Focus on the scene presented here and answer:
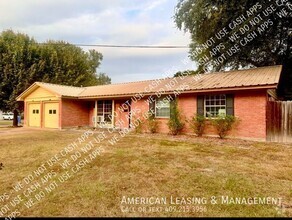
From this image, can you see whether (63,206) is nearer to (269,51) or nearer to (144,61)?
(269,51)

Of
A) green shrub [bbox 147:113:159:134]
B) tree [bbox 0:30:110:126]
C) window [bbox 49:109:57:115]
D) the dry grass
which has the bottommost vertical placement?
the dry grass

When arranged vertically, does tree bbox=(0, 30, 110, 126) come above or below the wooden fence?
above

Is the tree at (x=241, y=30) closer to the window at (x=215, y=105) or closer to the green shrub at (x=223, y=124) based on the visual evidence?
the window at (x=215, y=105)

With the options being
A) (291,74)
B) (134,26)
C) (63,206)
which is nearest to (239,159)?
(63,206)

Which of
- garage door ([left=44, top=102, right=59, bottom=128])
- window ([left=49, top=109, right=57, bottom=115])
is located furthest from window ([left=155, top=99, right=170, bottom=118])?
window ([left=49, top=109, right=57, bottom=115])

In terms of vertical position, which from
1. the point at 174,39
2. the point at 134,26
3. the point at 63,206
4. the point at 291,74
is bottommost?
the point at 63,206

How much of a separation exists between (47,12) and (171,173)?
1583 centimetres

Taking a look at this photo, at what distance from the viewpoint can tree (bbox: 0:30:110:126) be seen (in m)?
23.6

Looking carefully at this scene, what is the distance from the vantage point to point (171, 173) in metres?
6.06

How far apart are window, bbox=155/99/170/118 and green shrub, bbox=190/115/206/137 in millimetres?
2131

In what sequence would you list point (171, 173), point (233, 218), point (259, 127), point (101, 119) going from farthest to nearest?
point (101, 119)
point (259, 127)
point (171, 173)
point (233, 218)

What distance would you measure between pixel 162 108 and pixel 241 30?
747 cm

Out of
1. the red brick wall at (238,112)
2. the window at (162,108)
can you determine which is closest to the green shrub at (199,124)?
the red brick wall at (238,112)

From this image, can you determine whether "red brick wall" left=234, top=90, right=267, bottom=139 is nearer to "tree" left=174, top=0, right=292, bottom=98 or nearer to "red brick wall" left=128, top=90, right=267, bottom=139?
"red brick wall" left=128, top=90, right=267, bottom=139
